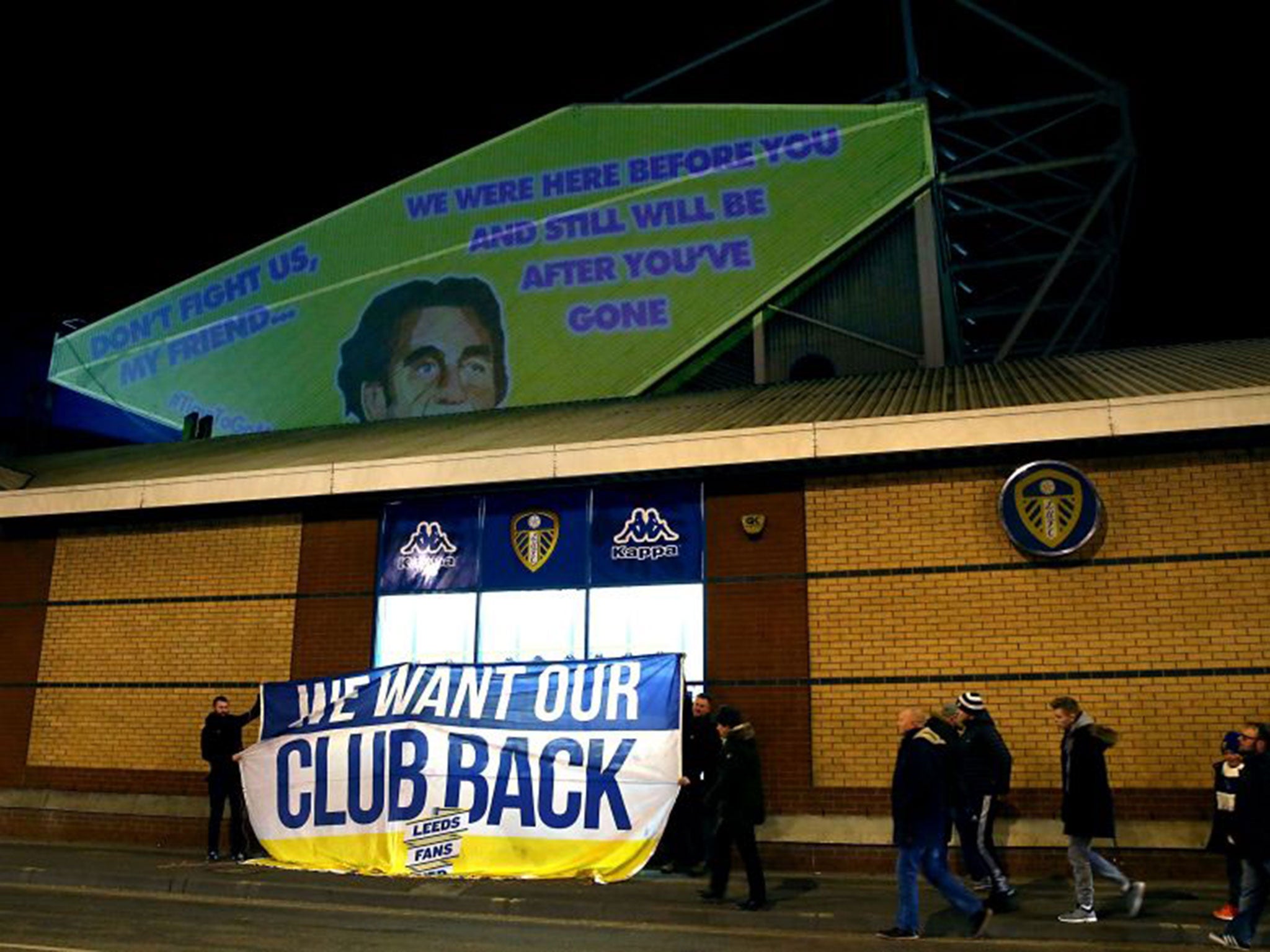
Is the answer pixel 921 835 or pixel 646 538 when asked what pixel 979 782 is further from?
pixel 646 538

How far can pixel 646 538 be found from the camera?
12.5 metres

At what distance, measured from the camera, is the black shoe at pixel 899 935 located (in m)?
7.77

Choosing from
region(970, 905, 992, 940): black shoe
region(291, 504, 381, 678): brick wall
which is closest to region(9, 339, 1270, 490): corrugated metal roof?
region(291, 504, 381, 678): brick wall

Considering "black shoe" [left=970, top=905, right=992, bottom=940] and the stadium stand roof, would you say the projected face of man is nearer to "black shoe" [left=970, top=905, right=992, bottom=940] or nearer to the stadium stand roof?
Answer: the stadium stand roof

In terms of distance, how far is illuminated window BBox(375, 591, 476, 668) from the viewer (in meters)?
13.1

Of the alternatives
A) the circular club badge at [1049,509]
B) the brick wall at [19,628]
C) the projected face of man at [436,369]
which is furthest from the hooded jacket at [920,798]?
the brick wall at [19,628]

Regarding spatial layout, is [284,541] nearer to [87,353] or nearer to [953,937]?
[953,937]

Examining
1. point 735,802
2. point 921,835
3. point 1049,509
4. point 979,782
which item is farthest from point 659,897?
point 1049,509

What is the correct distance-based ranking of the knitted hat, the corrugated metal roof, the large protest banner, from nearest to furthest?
the knitted hat
the corrugated metal roof
the large protest banner

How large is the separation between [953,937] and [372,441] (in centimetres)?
1133

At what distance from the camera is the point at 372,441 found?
1631 cm

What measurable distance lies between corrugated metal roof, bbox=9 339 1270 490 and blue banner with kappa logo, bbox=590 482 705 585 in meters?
0.71

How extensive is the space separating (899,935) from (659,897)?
2443mm

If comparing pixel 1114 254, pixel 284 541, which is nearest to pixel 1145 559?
pixel 284 541
